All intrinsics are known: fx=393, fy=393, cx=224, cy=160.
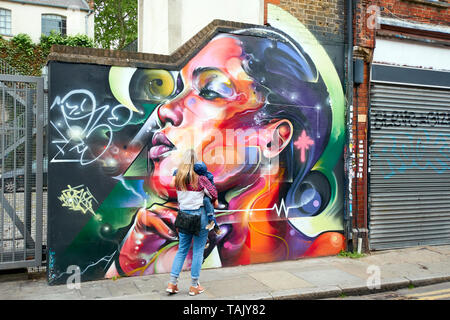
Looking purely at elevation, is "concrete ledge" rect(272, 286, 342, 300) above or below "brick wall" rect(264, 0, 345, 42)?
below

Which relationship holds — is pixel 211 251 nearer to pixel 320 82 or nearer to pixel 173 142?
pixel 173 142

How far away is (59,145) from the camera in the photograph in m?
5.45

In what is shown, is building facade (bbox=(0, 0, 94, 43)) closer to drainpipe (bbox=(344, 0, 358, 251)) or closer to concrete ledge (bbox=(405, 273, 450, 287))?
drainpipe (bbox=(344, 0, 358, 251))

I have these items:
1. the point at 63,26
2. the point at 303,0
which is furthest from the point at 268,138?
the point at 63,26

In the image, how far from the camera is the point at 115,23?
88.1ft

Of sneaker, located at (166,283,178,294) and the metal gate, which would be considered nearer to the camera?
sneaker, located at (166,283,178,294)

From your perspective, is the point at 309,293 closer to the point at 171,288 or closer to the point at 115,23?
the point at 171,288

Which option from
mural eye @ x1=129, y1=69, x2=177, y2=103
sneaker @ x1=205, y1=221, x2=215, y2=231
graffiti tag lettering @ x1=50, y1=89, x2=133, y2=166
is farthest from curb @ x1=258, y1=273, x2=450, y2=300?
mural eye @ x1=129, y1=69, x2=177, y2=103

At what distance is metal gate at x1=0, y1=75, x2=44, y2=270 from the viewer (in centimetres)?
552

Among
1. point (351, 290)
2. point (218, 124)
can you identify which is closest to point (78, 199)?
point (218, 124)

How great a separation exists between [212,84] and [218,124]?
652 millimetres

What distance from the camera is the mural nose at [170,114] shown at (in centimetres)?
600

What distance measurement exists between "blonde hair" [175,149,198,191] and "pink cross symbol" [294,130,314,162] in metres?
2.60
